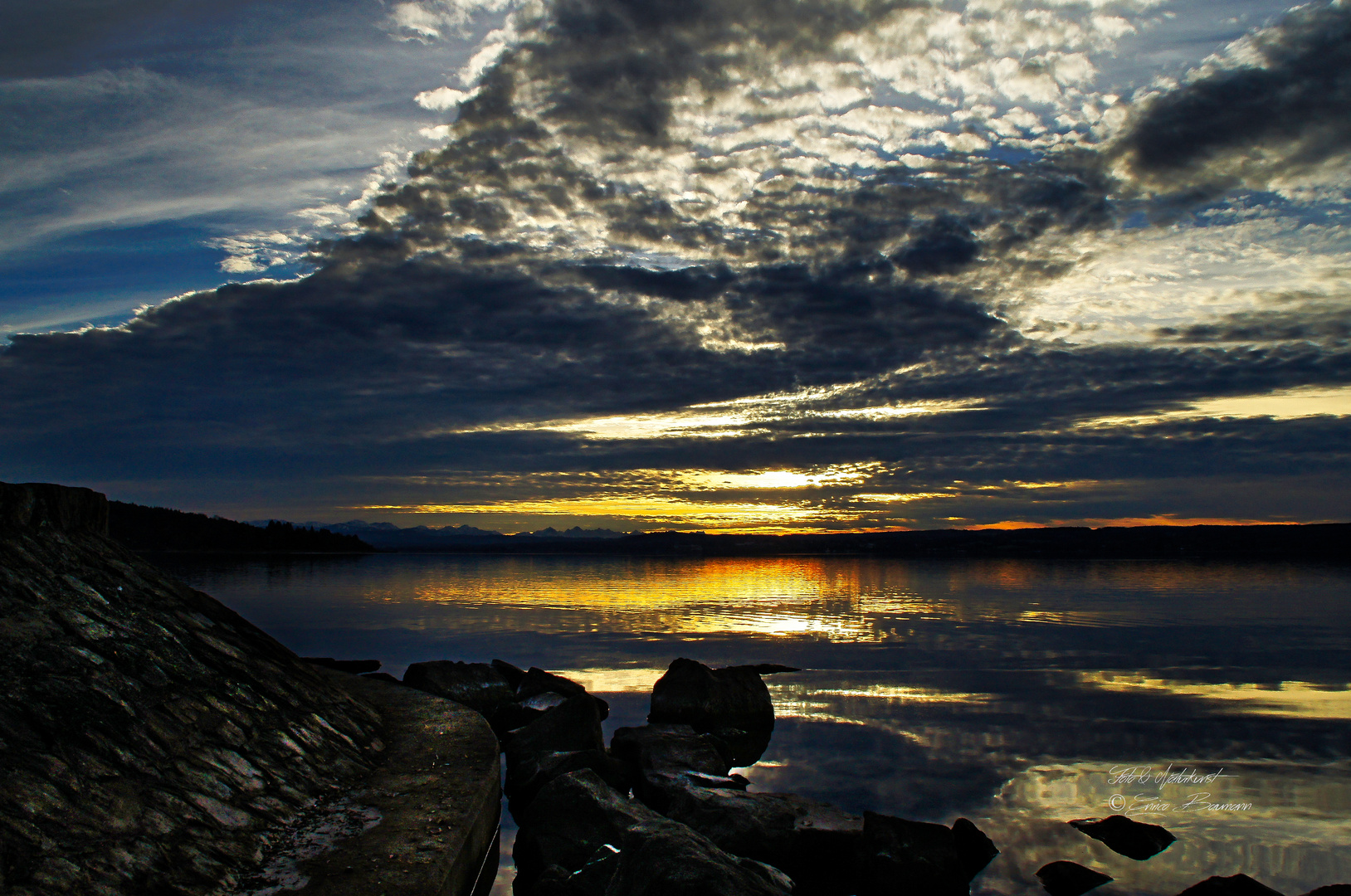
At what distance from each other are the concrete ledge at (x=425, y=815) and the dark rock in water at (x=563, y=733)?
919mm

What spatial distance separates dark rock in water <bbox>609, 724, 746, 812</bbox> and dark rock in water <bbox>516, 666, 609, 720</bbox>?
351 centimetres

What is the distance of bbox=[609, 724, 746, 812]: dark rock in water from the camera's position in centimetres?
1070

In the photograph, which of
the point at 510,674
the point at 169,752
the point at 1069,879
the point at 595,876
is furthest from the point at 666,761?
the point at 510,674

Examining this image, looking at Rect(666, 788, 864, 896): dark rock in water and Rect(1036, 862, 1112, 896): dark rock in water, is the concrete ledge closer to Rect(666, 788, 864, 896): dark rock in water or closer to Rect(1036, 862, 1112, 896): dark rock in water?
Rect(666, 788, 864, 896): dark rock in water

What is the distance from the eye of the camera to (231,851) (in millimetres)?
6230

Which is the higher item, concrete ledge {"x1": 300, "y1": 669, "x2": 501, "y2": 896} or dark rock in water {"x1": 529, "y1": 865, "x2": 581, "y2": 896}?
concrete ledge {"x1": 300, "y1": 669, "x2": 501, "y2": 896}

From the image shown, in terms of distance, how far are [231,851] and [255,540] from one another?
16555 centimetres

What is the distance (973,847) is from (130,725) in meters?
9.36

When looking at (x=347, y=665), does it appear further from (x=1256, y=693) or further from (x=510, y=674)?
(x=1256, y=693)

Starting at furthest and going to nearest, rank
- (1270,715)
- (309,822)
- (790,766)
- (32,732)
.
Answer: (1270,715) → (790,766) → (309,822) → (32,732)

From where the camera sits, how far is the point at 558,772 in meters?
11.0

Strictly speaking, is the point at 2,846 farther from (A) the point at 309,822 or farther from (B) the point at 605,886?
(B) the point at 605,886

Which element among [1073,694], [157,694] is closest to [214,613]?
[157,694]

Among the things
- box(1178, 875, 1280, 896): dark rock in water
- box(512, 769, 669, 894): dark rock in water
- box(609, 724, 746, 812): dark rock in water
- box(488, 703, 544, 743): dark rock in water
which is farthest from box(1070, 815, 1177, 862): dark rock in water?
box(488, 703, 544, 743): dark rock in water
